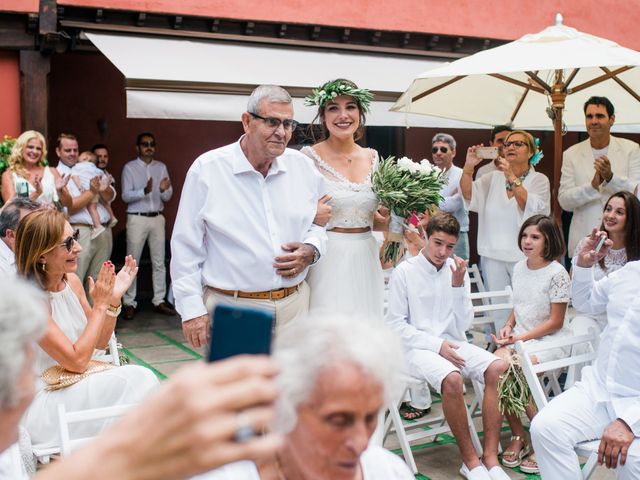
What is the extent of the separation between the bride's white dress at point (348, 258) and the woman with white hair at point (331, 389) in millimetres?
2321

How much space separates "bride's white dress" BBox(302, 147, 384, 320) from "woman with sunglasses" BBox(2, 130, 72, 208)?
3.64m

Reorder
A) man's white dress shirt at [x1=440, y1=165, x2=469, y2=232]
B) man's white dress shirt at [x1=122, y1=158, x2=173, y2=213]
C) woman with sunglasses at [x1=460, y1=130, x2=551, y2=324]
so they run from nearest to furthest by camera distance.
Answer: woman with sunglasses at [x1=460, y1=130, x2=551, y2=324]
man's white dress shirt at [x1=440, y1=165, x2=469, y2=232]
man's white dress shirt at [x1=122, y1=158, x2=173, y2=213]

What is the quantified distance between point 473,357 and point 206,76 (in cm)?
487

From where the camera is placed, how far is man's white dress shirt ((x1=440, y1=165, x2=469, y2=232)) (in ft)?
24.4

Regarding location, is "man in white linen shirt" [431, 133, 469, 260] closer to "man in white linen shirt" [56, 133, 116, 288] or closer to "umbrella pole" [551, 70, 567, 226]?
"umbrella pole" [551, 70, 567, 226]

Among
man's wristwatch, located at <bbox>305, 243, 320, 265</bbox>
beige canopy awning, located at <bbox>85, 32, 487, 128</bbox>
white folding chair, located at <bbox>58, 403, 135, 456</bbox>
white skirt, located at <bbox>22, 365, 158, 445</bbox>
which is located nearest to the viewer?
white folding chair, located at <bbox>58, 403, 135, 456</bbox>

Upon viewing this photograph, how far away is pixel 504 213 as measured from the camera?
6.59 meters

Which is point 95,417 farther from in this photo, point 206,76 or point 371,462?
point 206,76

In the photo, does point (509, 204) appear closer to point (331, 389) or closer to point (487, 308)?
point (487, 308)

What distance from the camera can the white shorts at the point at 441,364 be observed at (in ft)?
15.2

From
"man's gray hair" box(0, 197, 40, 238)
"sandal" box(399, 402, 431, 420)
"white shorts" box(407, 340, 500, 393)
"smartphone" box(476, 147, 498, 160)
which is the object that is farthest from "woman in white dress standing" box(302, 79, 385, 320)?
"smartphone" box(476, 147, 498, 160)

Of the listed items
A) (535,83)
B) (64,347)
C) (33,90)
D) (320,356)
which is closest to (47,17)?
(33,90)

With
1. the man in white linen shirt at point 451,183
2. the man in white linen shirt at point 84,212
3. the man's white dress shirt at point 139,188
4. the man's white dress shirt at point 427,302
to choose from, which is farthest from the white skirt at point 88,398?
the man's white dress shirt at point 139,188

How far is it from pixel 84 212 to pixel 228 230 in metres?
5.38
